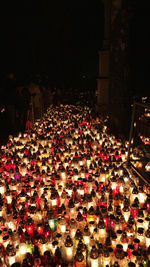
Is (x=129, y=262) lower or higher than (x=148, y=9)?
lower

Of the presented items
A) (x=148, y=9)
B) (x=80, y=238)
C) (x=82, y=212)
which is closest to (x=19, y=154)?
(x=82, y=212)

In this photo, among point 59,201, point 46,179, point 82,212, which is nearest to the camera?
point 82,212

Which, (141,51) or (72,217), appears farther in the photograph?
(141,51)

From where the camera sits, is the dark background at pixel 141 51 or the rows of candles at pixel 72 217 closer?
the rows of candles at pixel 72 217

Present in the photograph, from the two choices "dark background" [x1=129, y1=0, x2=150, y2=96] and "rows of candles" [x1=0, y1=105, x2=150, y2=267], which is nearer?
"rows of candles" [x1=0, y1=105, x2=150, y2=267]

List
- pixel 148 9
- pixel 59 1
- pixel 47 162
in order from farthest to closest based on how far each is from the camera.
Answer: pixel 59 1 → pixel 148 9 → pixel 47 162

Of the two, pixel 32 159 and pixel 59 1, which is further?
pixel 59 1

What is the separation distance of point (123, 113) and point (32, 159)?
6.41 meters

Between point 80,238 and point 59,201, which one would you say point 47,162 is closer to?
point 59,201

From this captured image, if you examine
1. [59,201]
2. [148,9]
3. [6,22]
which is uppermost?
[148,9]

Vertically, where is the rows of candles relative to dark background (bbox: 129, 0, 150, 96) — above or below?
below

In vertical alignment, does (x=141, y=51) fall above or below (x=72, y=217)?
above

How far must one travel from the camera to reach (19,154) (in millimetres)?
5930

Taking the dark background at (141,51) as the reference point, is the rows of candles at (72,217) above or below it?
below
